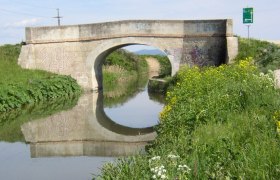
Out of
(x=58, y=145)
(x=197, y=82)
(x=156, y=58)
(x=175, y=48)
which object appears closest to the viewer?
(x=197, y=82)

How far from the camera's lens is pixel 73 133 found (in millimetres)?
13812

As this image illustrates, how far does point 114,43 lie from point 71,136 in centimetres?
1157

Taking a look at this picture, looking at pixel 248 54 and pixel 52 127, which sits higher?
pixel 248 54

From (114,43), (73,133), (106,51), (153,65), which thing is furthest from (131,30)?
(153,65)

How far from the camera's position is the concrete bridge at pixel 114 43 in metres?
22.3

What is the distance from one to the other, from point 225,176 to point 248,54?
18.0 metres

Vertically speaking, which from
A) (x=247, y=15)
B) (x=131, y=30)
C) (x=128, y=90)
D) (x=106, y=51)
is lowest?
(x=128, y=90)

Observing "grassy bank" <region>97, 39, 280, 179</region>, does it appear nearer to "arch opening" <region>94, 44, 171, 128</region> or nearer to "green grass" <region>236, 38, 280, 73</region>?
"arch opening" <region>94, 44, 171, 128</region>

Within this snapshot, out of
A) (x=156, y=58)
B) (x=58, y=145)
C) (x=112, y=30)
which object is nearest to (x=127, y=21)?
(x=112, y=30)

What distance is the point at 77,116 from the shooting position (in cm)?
1738

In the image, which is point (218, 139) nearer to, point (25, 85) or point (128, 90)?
point (25, 85)

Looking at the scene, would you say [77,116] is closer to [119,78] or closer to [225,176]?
[225,176]

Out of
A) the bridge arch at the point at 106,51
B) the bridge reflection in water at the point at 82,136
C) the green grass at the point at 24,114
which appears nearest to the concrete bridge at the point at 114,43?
the bridge arch at the point at 106,51

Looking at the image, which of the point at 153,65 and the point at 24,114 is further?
the point at 153,65
